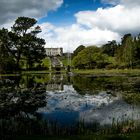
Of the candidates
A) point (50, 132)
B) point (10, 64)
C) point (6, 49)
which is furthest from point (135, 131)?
point (6, 49)

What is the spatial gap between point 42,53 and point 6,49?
13.2 m

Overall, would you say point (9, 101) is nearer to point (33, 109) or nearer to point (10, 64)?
point (33, 109)

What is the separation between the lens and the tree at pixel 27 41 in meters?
129

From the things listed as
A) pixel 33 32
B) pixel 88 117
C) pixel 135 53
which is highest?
pixel 33 32

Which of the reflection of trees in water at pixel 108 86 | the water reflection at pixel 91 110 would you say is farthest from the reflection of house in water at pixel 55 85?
the water reflection at pixel 91 110

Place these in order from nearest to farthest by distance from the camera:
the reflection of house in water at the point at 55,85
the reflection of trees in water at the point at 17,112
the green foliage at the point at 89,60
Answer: the reflection of trees in water at the point at 17,112, the reflection of house in water at the point at 55,85, the green foliage at the point at 89,60

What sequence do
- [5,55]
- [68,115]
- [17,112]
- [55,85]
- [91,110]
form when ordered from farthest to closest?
[5,55]
[55,85]
[91,110]
[17,112]
[68,115]

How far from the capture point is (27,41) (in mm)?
128750

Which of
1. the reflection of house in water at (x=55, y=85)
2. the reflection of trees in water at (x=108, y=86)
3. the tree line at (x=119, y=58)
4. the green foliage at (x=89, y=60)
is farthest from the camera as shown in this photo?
the green foliage at (x=89, y=60)

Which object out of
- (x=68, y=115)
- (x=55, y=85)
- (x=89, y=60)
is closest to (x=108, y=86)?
(x=55, y=85)

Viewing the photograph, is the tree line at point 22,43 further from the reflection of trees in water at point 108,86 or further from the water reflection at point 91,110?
the water reflection at point 91,110

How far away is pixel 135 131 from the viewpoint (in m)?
21.7

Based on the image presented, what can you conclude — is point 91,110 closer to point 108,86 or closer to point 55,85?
point 108,86

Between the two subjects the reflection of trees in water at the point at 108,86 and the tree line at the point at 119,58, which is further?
the tree line at the point at 119,58
